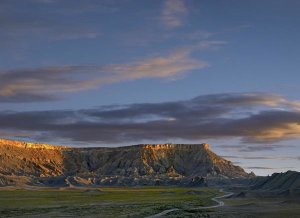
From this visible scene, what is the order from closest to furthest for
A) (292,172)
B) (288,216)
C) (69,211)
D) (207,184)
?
(288,216)
(69,211)
(292,172)
(207,184)

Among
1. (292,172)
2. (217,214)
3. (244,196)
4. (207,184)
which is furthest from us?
(207,184)

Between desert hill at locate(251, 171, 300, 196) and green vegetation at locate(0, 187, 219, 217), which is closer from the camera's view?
green vegetation at locate(0, 187, 219, 217)

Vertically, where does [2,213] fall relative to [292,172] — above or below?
below

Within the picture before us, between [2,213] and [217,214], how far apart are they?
25.5 meters

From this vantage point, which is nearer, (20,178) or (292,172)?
(292,172)

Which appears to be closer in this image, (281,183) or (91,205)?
(91,205)

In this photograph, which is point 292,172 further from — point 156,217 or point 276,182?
point 156,217

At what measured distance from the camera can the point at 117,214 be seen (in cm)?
6291

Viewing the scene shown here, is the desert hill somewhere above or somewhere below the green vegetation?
above

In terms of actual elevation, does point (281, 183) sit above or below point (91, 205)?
above

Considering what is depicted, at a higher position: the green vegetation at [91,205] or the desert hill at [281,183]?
the desert hill at [281,183]

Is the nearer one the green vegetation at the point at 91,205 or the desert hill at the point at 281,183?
the green vegetation at the point at 91,205

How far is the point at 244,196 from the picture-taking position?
101875 millimetres

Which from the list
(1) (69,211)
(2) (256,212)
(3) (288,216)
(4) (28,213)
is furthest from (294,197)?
(4) (28,213)
